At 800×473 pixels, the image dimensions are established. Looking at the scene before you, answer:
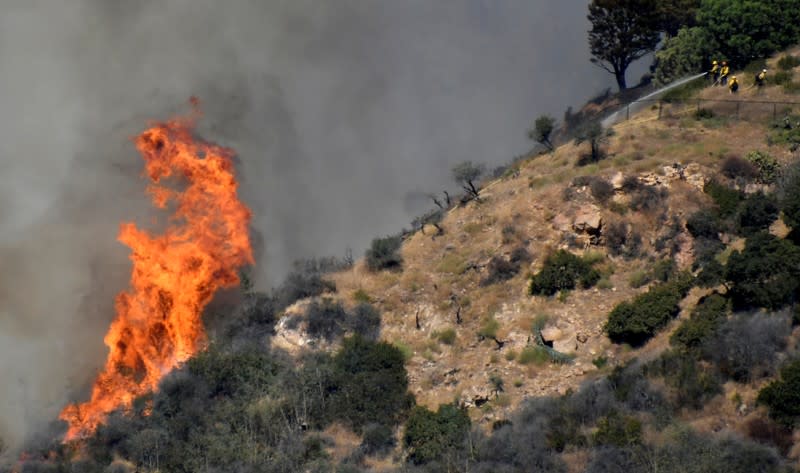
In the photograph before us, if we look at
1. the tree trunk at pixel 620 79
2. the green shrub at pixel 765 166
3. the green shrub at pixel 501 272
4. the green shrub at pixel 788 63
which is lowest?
the green shrub at pixel 501 272

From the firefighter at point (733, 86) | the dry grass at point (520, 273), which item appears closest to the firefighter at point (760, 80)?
the dry grass at point (520, 273)

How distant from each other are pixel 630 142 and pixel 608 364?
51.4 ft

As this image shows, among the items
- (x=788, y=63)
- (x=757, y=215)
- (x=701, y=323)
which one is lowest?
(x=701, y=323)

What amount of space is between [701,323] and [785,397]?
22.2 feet

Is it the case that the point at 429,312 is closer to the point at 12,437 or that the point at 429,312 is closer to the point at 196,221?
the point at 196,221

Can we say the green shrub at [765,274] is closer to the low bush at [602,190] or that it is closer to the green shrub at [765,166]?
the green shrub at [765,166]

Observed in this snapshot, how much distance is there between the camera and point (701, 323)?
5178 centimetres

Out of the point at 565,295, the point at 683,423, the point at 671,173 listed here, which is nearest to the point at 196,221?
the point at 565,295

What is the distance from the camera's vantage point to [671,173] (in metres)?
61.9

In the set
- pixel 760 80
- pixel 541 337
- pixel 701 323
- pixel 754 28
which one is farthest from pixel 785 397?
pixel 754 28

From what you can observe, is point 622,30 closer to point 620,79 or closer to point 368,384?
point 620,79

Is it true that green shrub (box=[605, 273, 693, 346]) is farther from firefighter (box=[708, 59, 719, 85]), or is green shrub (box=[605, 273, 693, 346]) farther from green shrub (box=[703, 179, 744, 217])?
firefighter (box=[708, 59, 719, 85])

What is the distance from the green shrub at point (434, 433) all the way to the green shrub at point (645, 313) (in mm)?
7428

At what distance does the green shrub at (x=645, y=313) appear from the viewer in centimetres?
5388
